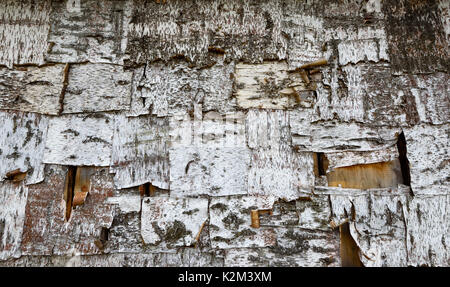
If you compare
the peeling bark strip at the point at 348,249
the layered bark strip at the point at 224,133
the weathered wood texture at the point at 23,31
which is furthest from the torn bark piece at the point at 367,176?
the weathered wood texture at the point at 23,31

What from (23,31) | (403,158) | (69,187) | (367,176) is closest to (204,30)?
(23,31)

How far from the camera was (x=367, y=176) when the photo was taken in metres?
2.12

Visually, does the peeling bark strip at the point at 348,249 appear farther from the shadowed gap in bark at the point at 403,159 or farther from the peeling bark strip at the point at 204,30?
the peeling bark strip at the point at 204,30

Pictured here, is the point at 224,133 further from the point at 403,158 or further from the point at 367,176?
the point at 403,158

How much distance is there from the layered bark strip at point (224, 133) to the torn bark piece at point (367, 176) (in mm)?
14

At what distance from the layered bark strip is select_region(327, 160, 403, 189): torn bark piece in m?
0.01

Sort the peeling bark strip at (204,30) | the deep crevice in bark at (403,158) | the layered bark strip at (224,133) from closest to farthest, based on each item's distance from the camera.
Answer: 1. the layered bark strip at (224,133)
2. the deep crevice in bark at (403,158)
3. the peeling bark strip at (204,30)

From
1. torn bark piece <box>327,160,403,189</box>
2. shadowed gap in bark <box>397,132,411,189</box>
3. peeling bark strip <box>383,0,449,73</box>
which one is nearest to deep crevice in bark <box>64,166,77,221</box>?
torn bark piece <box>327,160,403,189</box>

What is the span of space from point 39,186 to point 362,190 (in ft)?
6.98

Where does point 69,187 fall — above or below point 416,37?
below

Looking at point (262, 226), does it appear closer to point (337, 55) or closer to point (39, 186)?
point (337, 55)

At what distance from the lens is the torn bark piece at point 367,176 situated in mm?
2105

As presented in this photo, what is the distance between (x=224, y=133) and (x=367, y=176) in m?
1.02
